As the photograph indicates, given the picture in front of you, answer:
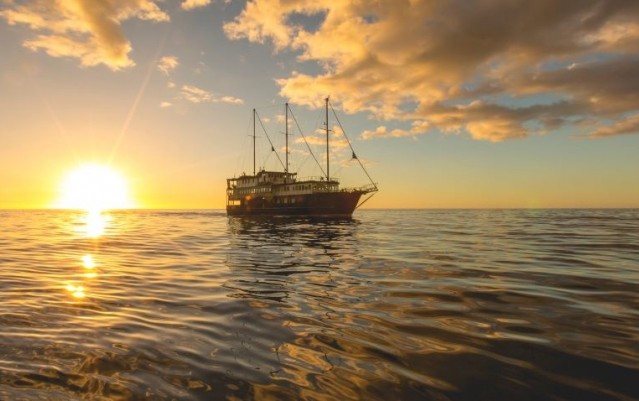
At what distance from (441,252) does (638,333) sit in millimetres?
10242

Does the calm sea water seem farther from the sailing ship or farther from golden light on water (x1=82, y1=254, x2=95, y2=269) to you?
the sailing ship

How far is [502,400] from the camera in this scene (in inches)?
138

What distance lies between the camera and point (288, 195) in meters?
62.2

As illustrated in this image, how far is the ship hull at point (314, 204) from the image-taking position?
5653 cm

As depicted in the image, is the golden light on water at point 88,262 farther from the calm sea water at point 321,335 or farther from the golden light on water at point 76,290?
the golden light on water at point 76,290

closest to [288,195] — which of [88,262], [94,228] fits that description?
[94,228]

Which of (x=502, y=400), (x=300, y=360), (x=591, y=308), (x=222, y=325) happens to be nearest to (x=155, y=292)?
(x=222, y=325)

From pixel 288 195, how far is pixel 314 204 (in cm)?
652

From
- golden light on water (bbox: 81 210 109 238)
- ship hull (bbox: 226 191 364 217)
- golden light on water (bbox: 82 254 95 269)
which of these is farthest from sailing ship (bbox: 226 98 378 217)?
golden light on water (bbox: 82 254 95 269)

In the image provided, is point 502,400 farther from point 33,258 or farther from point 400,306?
point 33,258

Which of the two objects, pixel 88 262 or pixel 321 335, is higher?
pixel 321 335

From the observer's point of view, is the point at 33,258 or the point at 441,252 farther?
the point at 441,252

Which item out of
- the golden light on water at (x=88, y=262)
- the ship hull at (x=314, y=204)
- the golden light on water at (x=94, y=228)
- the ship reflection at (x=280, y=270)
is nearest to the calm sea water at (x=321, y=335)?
the ship reflection at (x=280, y=270)

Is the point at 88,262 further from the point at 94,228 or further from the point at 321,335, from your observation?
the point at 94,228
